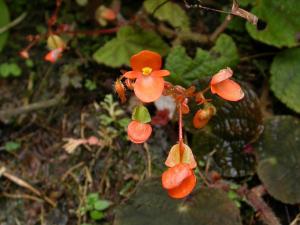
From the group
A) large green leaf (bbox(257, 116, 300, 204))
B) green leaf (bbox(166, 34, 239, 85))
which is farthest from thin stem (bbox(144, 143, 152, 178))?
large green leaf (bbox(257, 116, 300, 204))

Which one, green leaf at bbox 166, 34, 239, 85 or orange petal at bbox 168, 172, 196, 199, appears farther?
green leaf at bbox 166, 34, 239, 85

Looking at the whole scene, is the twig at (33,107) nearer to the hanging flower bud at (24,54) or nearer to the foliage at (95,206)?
the hanging flower bud at (24,54)

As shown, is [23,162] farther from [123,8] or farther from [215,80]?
[215,80]

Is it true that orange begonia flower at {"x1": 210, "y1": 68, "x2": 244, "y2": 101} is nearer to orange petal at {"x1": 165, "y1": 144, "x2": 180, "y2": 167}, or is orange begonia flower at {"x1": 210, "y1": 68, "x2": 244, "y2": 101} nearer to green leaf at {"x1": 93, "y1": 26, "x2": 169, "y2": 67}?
orange petal at {"x1": 165, "y1": 144, "x2": 180, "y2": 167}

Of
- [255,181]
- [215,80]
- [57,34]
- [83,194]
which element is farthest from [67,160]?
[215,80]

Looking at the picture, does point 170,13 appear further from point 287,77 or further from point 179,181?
point 179,181

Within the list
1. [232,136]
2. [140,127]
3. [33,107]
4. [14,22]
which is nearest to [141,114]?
[140,127]

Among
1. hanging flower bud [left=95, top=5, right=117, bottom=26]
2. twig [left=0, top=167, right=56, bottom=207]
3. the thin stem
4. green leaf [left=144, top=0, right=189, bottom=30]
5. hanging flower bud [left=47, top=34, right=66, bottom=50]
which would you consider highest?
green leaf [left=144, top=0, right=189, bottom=30]
